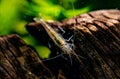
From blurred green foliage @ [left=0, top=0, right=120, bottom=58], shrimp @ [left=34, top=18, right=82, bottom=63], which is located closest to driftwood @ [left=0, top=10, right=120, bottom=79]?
shrimp @ [left=34, top=18, right=82, bottom=63]

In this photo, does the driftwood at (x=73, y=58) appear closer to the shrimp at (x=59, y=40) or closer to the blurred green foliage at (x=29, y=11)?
the shrimp at (x=59, y=40)

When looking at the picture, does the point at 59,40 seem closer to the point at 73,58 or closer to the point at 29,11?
the point at 73,58

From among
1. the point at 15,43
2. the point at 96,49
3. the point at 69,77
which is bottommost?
the point at 69,77

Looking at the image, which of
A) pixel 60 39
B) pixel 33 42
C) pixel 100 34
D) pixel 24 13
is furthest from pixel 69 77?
pixel 24 13

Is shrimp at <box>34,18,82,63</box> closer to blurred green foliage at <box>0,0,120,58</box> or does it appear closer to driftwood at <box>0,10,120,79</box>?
driftwood at <box>0,10,120,79</box>

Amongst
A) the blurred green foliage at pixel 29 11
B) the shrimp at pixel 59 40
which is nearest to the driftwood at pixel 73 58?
the shrimp at pixel 59 40

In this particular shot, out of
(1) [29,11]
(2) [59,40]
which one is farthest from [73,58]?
(1) [29,11]

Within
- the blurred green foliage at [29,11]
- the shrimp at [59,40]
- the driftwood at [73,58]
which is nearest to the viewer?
the driftwood at [73,58]

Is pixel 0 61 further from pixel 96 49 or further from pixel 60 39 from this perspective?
pixel 96 49
